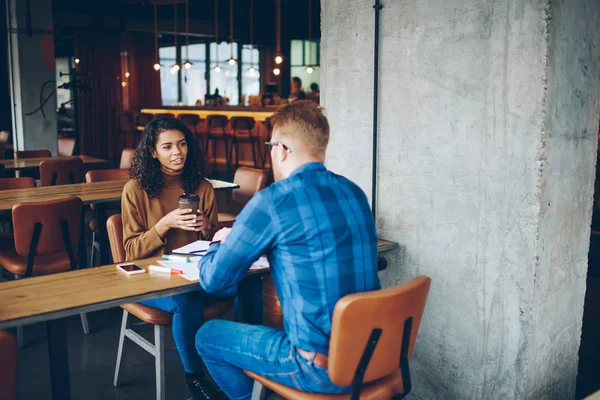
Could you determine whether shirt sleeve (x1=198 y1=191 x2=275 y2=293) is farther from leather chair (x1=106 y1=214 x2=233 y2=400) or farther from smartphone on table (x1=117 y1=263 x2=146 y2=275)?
leather chair (x1=106 y1=214 x2=233 y2=400)

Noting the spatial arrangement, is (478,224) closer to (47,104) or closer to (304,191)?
(304,191)

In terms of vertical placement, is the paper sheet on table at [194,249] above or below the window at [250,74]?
below

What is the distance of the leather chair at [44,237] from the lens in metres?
3.21

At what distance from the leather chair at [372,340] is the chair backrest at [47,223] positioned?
1.95 metres

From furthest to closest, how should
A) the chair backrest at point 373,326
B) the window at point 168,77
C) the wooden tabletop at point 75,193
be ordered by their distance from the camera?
the window at point 168,77, the wooden tabletop at point 75,193, the chair backrest at point 373,326

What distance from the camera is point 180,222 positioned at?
7.95 feet

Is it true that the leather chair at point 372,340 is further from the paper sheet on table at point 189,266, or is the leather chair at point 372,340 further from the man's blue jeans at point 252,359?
the paper sheet on table at point 189,266

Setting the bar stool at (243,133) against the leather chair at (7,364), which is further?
the bar stool at (243,133)

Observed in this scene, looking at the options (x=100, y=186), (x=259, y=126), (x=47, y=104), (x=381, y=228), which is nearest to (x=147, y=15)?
(x=259, y=126)

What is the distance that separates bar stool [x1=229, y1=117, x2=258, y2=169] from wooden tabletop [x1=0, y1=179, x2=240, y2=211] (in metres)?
5.73

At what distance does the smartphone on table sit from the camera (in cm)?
219

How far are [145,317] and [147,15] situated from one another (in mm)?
11209

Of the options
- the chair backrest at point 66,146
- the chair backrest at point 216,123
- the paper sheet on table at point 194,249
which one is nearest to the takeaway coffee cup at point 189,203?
the paper sheet on table at point 194,249

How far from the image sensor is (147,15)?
41.0 ft
